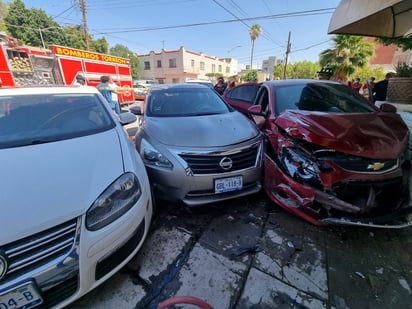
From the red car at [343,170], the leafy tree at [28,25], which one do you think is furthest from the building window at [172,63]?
the red car at [343,170]

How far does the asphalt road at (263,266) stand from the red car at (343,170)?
34 cm

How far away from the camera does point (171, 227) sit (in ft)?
6.81

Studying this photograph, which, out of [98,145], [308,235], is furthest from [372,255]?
[98,145]

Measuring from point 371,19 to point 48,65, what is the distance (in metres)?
10.3

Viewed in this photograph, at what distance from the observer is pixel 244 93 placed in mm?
4523

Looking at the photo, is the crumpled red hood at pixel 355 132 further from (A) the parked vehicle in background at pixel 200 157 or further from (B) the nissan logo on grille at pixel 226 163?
(B) the nissan logo on grille at pixel 226 163

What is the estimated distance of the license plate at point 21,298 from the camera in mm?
910

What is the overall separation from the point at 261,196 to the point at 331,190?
1.04 metres

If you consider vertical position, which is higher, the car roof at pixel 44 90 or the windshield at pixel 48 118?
the car roof at pixel 44 90

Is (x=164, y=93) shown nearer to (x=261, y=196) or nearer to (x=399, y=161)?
(x=261, y=196)

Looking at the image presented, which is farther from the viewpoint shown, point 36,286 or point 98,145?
point 98,145

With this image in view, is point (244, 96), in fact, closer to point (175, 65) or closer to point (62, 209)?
point (62, 209)

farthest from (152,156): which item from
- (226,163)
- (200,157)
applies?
(226,163)

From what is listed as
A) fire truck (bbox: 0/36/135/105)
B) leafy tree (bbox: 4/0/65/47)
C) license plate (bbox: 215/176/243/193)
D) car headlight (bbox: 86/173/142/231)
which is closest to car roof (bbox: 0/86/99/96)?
car headlight (bbox: 86/173/142/231)
